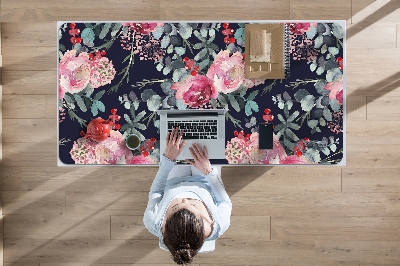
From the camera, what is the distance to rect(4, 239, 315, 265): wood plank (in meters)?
2.62

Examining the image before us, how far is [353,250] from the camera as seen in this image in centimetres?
261

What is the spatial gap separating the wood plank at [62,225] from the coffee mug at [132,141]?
2.17 feet

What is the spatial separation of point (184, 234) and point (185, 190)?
32cm

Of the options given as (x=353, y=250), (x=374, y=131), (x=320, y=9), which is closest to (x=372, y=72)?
(x=374, y=131)

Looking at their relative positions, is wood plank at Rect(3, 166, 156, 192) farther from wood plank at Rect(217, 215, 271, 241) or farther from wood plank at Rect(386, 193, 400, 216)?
wood plank at Rect(386, 193, 400, 216)

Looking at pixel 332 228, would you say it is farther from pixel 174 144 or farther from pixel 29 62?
pixel 29 62

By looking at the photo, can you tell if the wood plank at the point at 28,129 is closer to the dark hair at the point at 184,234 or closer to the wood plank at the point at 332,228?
the dark hair at the point at 184,234

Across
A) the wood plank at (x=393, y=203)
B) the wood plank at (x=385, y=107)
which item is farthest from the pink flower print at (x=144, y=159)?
the wood plank at (x=393, y=203)

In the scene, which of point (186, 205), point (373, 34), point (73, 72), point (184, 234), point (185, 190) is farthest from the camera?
point (373, 34)

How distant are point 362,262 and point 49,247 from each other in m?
1.85

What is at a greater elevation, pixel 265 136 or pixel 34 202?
pixel 265 136

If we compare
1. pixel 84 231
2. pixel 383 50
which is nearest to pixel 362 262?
pixel 383 50

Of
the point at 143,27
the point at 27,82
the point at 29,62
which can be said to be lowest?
the point at 27,82

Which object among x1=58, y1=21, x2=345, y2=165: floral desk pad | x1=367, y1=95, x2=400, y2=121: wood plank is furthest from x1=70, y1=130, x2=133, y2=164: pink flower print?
x1=367, y1=95, x2=400, y2=121: wood plank
